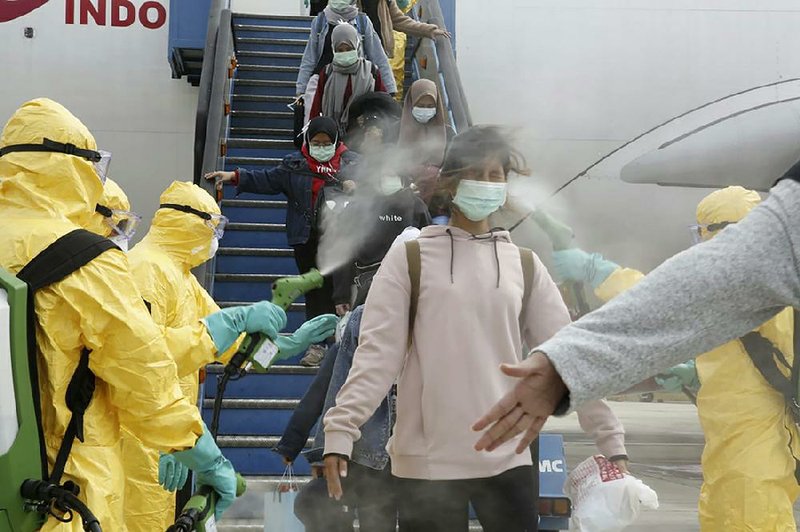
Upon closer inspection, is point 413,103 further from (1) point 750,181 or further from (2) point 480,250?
(1) point 750,181

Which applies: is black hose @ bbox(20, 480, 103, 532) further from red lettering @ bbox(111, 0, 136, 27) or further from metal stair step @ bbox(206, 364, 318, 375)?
red lettering @ bbox(111, 0, 136, 27)

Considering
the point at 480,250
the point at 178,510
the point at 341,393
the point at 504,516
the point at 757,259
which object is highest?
the point at 757,259

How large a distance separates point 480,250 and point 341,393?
0.57 m

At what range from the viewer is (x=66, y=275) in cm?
276

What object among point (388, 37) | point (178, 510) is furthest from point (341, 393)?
point (388, 37)

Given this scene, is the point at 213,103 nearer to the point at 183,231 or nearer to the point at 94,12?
the point at 183,231

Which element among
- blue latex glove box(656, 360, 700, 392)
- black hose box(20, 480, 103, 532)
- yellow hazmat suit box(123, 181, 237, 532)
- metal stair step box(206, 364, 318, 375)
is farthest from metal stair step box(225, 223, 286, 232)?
black hose box(20, 480, 103, 532)

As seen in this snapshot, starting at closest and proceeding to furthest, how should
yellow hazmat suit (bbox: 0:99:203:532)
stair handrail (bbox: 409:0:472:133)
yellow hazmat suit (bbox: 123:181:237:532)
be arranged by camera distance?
yellow hazmat suit (bbox: 0:99:203:532)
yellow hazmat suit (bbox: 123:181:237:532)
stair handrail (bbox: 409:0:472:133)

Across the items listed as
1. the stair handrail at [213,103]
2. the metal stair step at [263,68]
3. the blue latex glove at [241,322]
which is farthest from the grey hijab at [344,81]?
the blue latex glove at [241,322]

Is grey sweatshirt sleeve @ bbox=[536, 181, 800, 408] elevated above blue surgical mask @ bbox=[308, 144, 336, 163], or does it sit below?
above

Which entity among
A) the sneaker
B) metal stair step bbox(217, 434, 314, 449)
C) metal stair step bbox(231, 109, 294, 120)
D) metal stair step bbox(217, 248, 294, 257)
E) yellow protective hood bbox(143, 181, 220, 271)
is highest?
metal stair step bbox(231, 109, 294, 120)

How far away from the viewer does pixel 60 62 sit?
10188mm

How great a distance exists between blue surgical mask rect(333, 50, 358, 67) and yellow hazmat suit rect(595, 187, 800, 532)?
164 inches

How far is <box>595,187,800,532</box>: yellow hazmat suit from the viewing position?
12.6 feet
